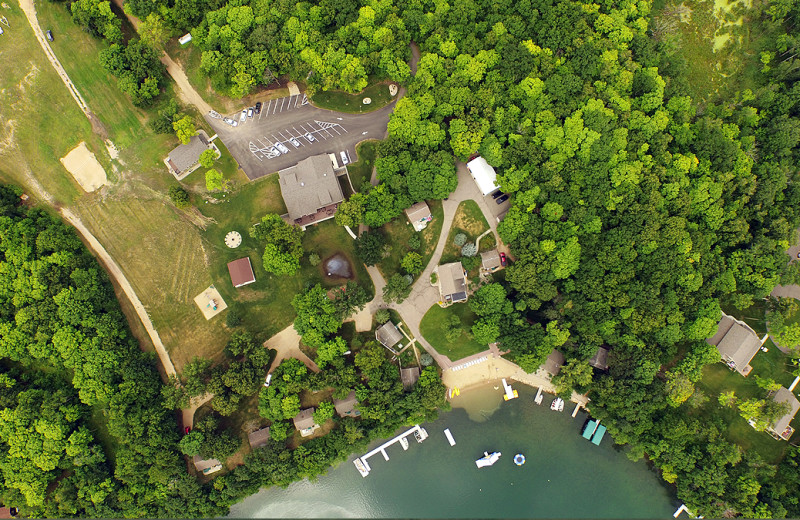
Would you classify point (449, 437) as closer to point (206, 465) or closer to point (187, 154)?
point (206, 465)

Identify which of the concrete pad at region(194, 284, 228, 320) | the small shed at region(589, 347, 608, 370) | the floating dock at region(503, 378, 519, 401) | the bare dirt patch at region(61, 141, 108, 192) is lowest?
the small shed at region(589, 347, 608, 370)

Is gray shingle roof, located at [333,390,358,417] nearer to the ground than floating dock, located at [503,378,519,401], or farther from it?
farther from it

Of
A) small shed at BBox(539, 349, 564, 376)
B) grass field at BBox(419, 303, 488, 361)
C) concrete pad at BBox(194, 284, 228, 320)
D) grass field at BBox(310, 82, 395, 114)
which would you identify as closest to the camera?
small shed at BBox(539, 349, 564, 376)

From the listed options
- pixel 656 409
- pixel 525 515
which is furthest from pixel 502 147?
pixel 525 515

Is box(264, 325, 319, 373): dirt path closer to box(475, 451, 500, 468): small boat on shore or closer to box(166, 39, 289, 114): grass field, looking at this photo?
box(475, 451, 500, 468): small boat on shore

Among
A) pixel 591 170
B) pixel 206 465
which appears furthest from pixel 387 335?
pixel 591 170

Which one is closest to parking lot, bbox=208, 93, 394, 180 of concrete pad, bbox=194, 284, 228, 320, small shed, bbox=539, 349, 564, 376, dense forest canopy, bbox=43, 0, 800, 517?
dense forest canopy, bbox=43, 0, 800, 517

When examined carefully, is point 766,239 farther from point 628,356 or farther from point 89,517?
point 89,517
